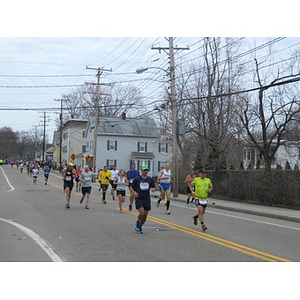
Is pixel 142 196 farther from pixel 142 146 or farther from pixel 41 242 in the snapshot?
pixel 142 146

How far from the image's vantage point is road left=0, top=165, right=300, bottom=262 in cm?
905

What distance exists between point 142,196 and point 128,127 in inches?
2119

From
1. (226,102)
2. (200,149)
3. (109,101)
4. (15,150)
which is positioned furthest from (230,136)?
(15,150)

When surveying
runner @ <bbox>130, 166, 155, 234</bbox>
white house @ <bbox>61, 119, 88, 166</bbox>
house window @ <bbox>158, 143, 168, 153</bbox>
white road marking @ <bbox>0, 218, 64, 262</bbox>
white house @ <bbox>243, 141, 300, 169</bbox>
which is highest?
white house @ <bbox>61, 119, 88, 166</bbox>

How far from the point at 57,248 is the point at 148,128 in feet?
190

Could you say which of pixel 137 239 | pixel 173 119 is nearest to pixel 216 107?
pixel 173 119

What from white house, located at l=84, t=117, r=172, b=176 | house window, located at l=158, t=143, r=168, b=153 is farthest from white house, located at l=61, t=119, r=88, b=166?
house window, located at l=158, t=143, r=168, b=153

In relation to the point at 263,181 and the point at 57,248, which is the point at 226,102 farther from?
the point at 57,248

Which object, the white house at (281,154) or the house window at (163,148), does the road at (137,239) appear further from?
the house window at (163,148)

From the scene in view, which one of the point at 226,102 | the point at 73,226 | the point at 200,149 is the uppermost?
the point at 226,102

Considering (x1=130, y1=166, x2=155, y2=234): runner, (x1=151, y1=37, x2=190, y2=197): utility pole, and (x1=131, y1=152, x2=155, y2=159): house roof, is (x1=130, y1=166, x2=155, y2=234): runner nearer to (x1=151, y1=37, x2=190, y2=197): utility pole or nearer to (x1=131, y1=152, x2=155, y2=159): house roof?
(x1=151, y1=37, x2=190, y2=197): utility pole

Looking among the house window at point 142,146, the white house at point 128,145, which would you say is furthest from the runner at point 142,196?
the house window at point 142,146

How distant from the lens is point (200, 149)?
1451 inches

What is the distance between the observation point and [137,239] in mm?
11086
